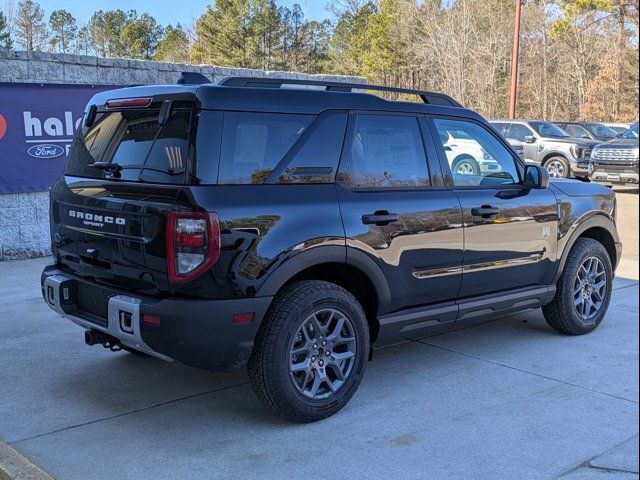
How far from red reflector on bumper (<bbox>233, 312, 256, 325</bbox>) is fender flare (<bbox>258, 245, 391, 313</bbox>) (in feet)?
0.42

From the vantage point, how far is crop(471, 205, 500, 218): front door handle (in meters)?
4.89

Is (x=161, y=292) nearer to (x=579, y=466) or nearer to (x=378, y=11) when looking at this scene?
(x=579, y=466)

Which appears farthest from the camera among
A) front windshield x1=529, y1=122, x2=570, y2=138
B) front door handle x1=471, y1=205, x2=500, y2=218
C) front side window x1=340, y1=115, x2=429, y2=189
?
front windshield x1=529, y1=122, x2=570, y2=138

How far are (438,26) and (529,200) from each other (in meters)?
35.5

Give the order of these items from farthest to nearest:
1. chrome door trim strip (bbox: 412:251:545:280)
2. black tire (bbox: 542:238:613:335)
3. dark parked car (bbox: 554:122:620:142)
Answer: dark parked car (bbox: 554:122:620:142) → black tire (bbox: 542:238:613:335) → chrome door trim strip (bbox: 412:251:545:280)

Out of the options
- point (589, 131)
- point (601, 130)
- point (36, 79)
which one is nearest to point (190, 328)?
point (36, 79)

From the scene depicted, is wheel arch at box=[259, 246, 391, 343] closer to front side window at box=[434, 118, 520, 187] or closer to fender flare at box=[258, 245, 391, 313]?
fender flare at box=[258, 245, 391, 313]

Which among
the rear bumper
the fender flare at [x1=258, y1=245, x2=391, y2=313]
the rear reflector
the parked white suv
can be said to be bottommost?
the rear bumper

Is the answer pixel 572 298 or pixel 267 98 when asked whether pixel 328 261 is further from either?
pixel 572 298

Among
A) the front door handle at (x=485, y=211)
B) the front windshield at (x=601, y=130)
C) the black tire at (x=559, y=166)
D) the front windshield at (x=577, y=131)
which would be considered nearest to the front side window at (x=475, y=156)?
the front door handle at (x=485, y=211)

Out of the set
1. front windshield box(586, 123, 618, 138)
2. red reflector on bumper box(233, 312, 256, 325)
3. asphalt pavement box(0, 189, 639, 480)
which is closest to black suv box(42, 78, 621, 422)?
red reflector on bumper box(233, 312, 256, 325)

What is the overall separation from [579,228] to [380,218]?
2.25 metres

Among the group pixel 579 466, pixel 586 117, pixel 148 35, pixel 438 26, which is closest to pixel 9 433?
pixel 579 466

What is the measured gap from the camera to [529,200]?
17.5 ft
